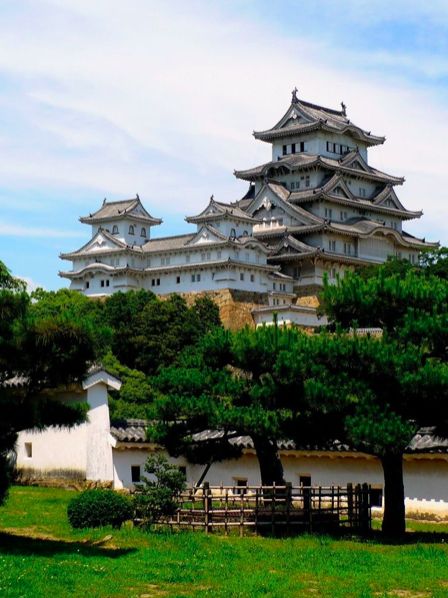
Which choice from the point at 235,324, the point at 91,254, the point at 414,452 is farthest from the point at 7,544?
the point at 91,254

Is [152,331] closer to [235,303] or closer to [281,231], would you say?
[235,303]

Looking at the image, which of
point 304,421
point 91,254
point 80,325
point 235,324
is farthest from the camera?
point 91,254

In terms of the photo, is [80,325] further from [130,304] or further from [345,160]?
[345,160]

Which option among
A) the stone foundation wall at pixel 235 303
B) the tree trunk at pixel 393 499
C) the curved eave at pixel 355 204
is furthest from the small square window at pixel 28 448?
the curved eave at pixel 355 204

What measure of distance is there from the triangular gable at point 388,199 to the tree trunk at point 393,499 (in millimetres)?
64008

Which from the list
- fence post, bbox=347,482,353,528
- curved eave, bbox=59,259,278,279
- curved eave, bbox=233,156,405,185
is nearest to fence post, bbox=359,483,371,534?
fence post, bbox=347,482,353,528

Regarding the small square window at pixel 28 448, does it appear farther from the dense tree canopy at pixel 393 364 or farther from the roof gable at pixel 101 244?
the roof gable at pixel 101 244

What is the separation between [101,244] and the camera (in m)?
81.4

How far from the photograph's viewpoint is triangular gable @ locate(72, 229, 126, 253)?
80.1 m

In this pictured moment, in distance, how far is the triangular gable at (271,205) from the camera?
3113 inches

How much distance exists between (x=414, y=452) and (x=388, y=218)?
62477mm

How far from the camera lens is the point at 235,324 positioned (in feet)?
239

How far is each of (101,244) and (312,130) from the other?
17.6 metres

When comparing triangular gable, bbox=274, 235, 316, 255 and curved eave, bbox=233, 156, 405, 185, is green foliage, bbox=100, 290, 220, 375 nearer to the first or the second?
triangular gable, bbox=274, 235, 316, 255
